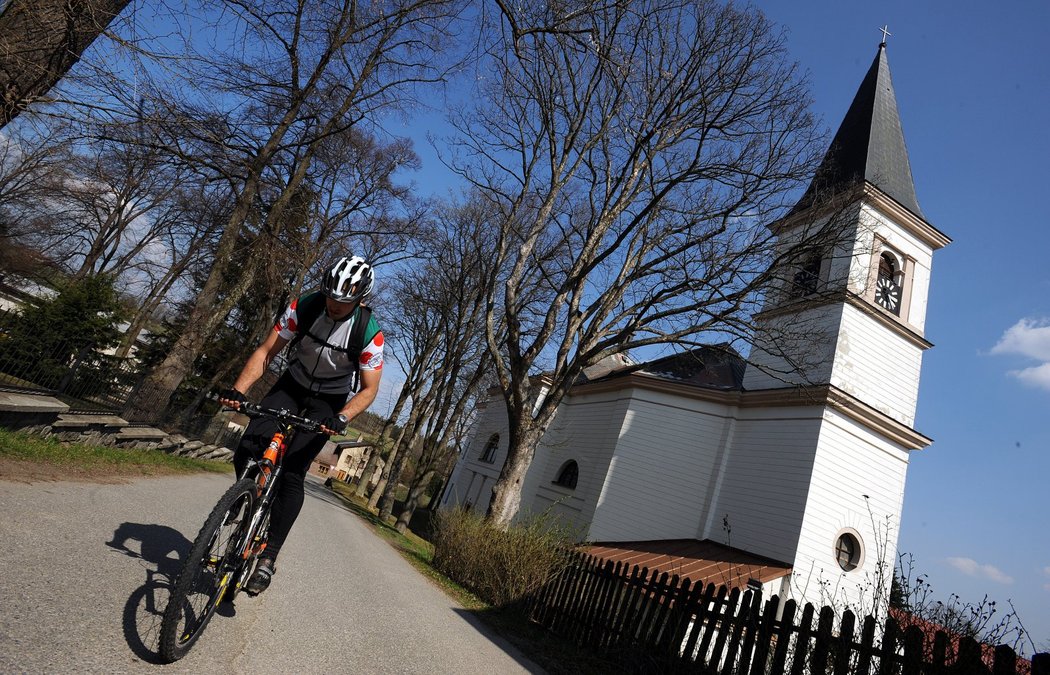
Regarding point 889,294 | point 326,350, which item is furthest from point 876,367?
point 326,350

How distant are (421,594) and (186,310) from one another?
28094 mm

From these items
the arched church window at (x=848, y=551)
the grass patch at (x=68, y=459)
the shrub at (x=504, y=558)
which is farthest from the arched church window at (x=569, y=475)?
the grass patch at (x=68, y=459)

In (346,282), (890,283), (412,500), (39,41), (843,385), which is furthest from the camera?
(412,500)

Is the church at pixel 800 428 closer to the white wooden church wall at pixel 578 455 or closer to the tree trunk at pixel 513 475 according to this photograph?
the white wooden church wall at pixel 578 455

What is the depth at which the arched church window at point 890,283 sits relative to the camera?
19453mm

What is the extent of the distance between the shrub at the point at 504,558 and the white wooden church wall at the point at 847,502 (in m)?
9.11

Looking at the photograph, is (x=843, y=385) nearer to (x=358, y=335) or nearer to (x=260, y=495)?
(x=358, y=335)

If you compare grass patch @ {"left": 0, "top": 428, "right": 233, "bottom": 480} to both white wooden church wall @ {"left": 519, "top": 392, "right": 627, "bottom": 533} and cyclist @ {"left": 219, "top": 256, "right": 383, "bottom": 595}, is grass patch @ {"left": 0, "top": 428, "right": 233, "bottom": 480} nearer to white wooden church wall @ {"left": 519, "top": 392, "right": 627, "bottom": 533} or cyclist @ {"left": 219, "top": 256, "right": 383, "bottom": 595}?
cyclist @ {"left": 219, "top": 256, "right": 383, "bottom": 595}

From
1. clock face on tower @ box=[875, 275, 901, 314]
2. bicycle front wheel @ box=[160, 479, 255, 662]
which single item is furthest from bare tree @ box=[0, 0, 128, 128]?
clock face on tower @ box=[875, 275, 901, 314]

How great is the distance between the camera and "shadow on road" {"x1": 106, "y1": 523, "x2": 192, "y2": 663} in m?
2.72

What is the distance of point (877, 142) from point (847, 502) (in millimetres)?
13470

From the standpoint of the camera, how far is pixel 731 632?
19.9 ft

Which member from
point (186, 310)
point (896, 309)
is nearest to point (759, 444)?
point (896, 309)

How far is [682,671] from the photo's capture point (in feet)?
20.1
